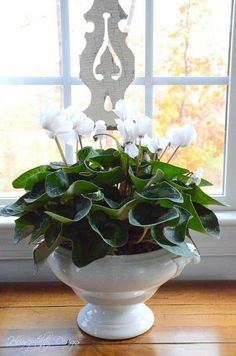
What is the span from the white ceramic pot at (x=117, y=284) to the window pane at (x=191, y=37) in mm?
532

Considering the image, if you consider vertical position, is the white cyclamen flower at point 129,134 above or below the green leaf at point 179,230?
above

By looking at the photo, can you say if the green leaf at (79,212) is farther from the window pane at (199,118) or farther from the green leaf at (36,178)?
the window pane at (199,118)

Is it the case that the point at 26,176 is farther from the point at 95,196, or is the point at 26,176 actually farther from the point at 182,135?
the point at 182,135

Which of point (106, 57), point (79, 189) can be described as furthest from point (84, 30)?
point (79, 189)

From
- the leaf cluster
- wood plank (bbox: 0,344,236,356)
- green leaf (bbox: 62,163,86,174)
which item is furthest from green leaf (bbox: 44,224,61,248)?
wood plank (bbox: 0,344,236,356)

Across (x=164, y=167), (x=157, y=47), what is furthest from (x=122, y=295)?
(x=157, y=47)

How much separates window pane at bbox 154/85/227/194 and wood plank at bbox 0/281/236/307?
277 mm

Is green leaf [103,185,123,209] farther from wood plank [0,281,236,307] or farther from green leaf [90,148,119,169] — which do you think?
wood plank [0,281,236,307]

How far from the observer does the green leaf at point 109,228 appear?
0.74m

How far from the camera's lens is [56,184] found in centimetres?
78

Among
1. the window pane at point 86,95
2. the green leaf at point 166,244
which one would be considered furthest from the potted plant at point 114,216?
the window pane at point 86,95

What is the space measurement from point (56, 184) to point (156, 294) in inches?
17.3

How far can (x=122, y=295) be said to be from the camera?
0.82 metres

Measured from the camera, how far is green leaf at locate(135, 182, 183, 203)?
75 cm
